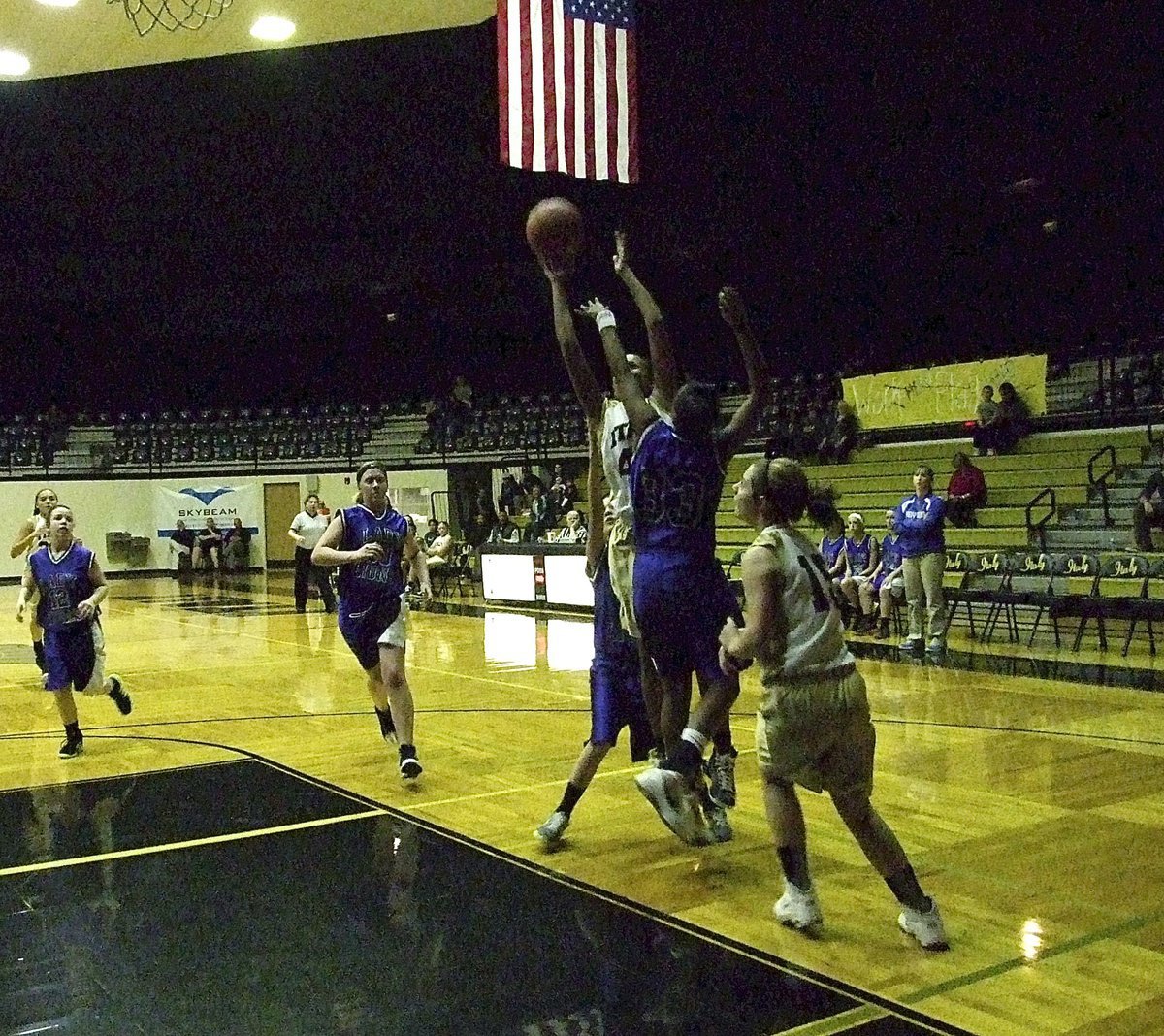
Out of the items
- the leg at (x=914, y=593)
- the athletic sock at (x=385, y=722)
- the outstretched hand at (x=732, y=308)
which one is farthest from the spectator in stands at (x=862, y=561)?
the outstretched hand at (x=732, y=308)

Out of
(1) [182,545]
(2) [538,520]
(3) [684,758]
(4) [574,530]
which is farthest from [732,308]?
(1) [182,545]

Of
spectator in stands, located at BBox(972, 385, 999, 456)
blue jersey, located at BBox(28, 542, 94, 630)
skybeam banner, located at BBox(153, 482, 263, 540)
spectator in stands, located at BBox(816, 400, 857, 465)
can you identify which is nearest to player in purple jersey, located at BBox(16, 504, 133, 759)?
blue jersey, located at BBox(28, 542, 94, 630)

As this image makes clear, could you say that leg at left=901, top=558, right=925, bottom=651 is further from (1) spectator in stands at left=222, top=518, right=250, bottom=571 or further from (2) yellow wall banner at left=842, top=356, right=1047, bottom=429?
(1) spectator in stands at left=222, top=518, right=250, bottom=571

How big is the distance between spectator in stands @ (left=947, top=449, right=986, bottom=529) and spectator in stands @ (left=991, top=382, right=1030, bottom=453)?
159cm

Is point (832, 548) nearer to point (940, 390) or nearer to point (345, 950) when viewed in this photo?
point (940, 390)

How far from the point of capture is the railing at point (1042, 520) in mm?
12616

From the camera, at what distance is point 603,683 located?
4.67 metres

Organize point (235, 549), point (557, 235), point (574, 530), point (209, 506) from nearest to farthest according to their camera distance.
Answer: point (557, 235) → point (574, 530) → point (235, 549) → point (209, 506)

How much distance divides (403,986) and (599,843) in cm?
151

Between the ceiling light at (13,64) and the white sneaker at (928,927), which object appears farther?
the ceiling light at (13,64)

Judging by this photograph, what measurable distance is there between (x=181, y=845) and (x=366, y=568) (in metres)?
1.70

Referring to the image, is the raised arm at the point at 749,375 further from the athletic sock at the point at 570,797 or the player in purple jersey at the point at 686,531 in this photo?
the athletic sock at the point at 570,797

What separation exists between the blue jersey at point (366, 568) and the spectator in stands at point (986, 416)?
1060 centimetres

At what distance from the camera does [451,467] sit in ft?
83.1
